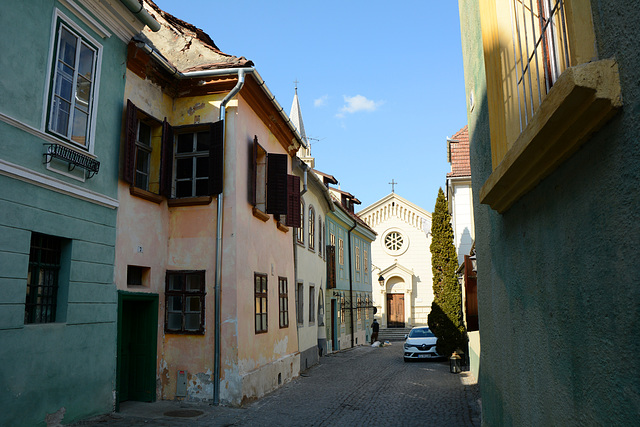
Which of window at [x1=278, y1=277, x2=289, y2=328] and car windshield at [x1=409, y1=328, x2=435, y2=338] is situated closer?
window at [x1=278, y1=277, x2=289, y2=328]

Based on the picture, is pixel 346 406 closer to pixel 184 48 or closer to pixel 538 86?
pixel 184 48

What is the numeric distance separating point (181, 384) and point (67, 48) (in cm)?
678

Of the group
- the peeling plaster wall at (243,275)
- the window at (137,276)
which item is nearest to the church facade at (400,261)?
the peeling plaster wall at (243,275)

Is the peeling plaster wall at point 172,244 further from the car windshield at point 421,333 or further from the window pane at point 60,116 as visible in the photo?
the car windshield at point 421,333

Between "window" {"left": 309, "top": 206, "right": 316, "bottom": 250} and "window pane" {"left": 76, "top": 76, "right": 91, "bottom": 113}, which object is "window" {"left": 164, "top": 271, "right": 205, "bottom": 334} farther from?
"window" {"left": 309, "top": 206, "right": 316, "bottom": 250}

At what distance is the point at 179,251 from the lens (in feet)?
35.8

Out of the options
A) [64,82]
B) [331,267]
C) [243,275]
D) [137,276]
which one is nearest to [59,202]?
[64,82]

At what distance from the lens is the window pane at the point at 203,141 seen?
37.2 ft

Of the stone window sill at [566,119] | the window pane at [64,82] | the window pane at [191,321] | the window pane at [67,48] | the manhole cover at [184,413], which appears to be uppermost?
the window pane at [67,48]

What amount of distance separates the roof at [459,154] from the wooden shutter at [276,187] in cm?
935

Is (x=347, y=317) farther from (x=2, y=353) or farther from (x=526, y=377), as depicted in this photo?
(x=526, y=377)

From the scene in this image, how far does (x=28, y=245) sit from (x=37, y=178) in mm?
960

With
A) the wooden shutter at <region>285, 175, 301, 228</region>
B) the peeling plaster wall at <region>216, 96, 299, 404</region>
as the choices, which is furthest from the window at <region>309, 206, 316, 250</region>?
the peeling plaster wall at <region>216, 96, 299, 404</region>

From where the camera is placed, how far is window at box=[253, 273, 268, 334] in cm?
1192
